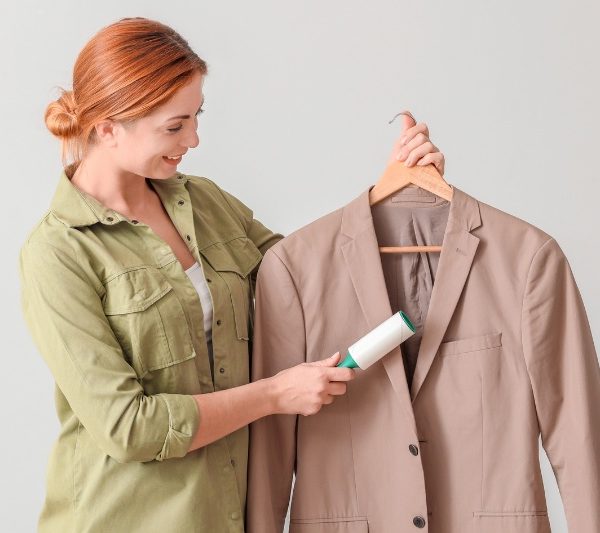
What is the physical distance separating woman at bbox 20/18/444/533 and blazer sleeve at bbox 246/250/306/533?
0.03 metres

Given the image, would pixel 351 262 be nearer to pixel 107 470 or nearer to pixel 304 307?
pixel 304 307

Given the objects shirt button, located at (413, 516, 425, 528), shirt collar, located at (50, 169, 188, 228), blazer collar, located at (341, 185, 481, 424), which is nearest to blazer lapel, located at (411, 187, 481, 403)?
blazer collar, located at (341, 185, 481, 424)

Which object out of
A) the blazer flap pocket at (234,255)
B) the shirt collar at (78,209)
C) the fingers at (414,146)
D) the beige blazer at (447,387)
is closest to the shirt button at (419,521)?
the beige blazer at (447,387)

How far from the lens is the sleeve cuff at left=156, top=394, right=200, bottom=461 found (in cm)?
186

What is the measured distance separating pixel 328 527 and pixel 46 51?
172 cm

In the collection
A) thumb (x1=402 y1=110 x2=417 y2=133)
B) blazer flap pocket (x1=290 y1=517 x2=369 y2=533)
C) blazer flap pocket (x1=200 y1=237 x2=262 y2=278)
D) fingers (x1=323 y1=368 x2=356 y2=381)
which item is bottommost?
blazer flap pocket (x1=290 y1=517 x2=369 y2=533)

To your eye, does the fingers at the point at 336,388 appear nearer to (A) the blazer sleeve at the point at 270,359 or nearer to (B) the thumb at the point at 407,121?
(A) the blazer sleeve at the point at 270,359

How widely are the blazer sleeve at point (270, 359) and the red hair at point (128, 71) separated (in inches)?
16.6

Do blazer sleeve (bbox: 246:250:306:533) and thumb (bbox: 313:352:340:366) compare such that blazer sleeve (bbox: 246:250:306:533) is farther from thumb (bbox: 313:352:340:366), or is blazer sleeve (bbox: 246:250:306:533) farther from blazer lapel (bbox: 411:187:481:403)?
blazer lapel (bbox: 411:187:481:403)

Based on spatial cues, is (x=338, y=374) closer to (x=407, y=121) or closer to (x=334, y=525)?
(x=334, y=525)

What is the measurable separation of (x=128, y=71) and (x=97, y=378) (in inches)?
23.7

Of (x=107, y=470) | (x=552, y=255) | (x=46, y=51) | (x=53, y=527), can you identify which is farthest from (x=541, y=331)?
(x=46, y=51)

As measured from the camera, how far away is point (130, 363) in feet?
6.41

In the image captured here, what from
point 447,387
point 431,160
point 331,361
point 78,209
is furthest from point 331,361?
point 78,209
